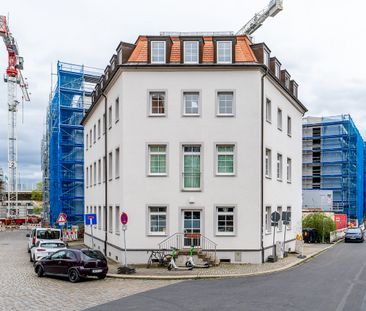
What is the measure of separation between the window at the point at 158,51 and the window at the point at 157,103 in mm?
1656

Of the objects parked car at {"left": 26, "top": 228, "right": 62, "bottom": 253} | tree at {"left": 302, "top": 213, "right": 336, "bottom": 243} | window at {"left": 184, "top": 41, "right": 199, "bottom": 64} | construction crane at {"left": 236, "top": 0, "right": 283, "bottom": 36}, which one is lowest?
tree at {"left": 302, "top": 213, "right": 336, "bottom": 243}

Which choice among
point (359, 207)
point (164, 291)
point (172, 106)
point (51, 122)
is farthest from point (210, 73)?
point (359, 207)

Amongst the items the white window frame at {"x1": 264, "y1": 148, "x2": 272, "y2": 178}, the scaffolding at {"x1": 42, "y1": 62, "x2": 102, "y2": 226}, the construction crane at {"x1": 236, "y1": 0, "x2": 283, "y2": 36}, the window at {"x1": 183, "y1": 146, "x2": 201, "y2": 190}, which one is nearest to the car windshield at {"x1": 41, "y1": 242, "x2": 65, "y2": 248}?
the window at {"x1": 183, "y1": 146, "x2": 201, "y2": 190}

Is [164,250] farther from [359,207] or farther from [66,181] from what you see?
[359,207]

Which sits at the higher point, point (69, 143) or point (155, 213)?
point (69, 143)

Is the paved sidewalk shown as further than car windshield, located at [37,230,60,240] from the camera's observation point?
No

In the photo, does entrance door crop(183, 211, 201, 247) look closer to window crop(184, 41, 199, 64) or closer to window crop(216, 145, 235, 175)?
window crop(216, 145, 235, 175)

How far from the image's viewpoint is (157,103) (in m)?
26.4

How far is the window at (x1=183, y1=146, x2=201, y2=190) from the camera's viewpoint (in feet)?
85.0

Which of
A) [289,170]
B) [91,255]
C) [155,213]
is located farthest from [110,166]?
[289,170]

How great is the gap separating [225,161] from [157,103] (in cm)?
449

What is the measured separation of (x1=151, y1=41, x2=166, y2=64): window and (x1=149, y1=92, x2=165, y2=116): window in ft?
5.43

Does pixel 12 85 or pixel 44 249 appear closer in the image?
pixel 44 249

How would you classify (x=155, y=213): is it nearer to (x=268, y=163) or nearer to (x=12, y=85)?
(x=268, y=163)
